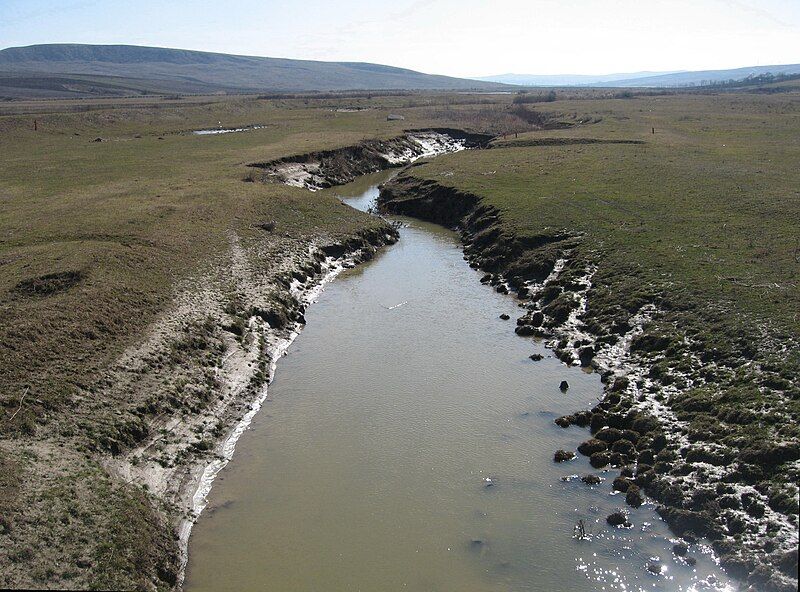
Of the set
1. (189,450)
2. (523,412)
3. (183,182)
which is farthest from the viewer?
(183,182)

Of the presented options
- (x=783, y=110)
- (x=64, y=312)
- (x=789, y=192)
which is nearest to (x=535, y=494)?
(x=64, y=312)

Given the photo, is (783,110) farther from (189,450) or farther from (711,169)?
(189,450)

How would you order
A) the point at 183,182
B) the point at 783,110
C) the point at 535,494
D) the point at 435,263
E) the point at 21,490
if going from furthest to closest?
the point at 783,110 → the point at 183,182 → the point at 435,263 → the point at 535,494 → the point at 21,490

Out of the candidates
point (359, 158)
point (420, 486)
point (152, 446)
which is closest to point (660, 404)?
point (420, 486)

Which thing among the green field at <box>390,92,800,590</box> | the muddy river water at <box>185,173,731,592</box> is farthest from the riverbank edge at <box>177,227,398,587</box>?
the green field at <box>390,92,800,590</box>

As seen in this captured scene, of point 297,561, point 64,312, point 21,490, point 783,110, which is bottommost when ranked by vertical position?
point 297,561

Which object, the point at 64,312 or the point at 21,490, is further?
the point at 64,312

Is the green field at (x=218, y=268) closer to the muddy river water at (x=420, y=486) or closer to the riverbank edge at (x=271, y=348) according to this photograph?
the riverbank edge at (x=271, y=348)

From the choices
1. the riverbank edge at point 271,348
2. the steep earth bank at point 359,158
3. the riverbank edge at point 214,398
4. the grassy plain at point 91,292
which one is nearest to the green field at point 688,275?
the riverbank edge at point 271,348
